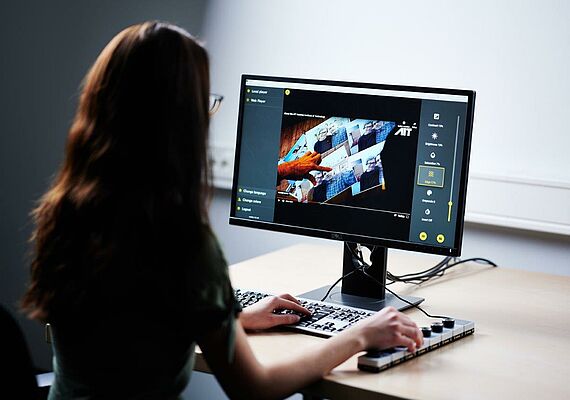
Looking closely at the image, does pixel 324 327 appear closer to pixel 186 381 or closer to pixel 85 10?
pixel 186 381

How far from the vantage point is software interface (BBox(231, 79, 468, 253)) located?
74.8 inches

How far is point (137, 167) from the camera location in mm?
1308

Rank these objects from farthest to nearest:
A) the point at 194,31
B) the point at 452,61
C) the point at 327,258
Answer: the point at 194,31
the point at 452,61
the point at 327,258

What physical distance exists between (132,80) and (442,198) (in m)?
0.81

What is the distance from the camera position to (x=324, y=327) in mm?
1751

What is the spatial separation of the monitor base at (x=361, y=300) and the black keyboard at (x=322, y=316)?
71mm

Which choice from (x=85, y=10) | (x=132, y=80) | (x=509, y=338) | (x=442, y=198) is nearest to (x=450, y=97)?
(x=442, y=198)

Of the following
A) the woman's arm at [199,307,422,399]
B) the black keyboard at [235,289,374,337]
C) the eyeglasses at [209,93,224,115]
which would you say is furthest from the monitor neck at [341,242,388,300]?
the eyeglasses at [209,93,224,115]

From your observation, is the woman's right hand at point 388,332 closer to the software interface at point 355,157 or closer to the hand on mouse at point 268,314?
the hand on mouse at point 268,314

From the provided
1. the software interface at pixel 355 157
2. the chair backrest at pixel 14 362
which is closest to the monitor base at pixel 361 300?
the software interface at pixel 355 157

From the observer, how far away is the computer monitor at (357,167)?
6.23ft

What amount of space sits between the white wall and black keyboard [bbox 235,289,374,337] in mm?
915

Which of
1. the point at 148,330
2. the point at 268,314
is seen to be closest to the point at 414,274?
the point at 268,314

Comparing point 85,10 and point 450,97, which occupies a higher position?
point 85,10
